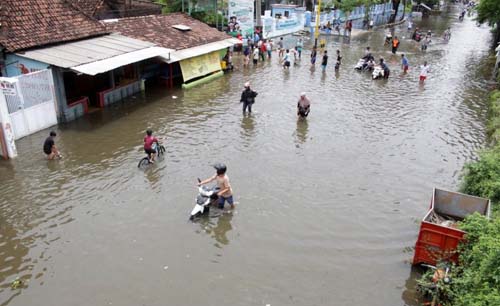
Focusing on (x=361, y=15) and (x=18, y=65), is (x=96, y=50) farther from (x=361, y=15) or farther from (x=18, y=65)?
(x=361, y=15)

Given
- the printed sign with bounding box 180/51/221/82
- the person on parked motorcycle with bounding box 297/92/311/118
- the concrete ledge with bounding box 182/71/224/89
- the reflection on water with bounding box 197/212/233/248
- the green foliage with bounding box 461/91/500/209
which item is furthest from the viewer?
the printed sign with bounding box 180/51/221/82

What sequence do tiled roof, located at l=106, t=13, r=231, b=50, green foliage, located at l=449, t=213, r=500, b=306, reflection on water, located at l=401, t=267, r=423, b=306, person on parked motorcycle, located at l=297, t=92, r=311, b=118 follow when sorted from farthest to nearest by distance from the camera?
tiled roof, located at l=106, t=13, r=231, b=50 → person on parked motorcycle, located at l=297, t=92, r=311, b=118 → reflection on water, located at l=401, t=267, r=423, b=306 → green foliage, located at l=449, t=213, r=500, b=306

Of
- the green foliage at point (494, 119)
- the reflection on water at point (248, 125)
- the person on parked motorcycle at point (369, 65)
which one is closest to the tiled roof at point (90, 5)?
the reflection on water at point (248, 125)

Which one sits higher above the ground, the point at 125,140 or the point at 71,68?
the point at 71,68

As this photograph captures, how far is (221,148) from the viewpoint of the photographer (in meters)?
14.8

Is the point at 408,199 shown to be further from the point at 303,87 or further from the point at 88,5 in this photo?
the point at 88,5

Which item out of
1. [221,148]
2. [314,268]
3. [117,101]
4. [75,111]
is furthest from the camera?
[117,101]

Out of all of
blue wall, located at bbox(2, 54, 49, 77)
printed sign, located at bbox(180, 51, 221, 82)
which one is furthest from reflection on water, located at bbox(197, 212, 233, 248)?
printed sign, located at bbox(180, 51, 221, 82)

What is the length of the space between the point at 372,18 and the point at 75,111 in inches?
1879

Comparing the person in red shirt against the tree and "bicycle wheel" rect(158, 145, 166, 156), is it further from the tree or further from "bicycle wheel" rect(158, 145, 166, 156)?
the tree

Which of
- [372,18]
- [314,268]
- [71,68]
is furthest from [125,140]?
[372,18]

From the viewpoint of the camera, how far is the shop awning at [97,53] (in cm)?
1566

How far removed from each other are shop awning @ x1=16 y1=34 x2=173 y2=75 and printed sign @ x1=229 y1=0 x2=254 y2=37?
14108 mm

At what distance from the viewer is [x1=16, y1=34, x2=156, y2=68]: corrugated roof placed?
51.4 feet
